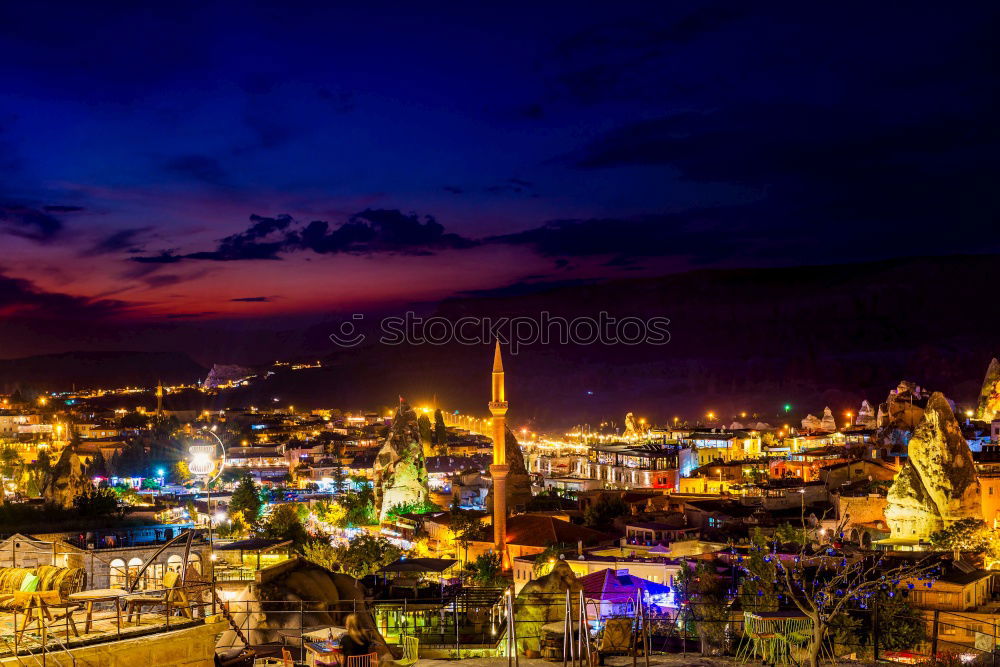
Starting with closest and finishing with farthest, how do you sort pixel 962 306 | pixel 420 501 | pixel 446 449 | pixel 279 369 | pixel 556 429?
pixel 420 501 → pixel 446 449 → pixel 556 429 → pixel 962 306 → pixel 279 369

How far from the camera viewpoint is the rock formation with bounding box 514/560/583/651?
13.5 meters

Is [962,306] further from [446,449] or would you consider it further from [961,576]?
[961,576]

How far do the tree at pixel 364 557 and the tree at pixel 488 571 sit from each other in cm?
197

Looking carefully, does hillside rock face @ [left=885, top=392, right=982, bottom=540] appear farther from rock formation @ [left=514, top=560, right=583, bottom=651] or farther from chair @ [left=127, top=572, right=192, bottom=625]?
chair @ [left=127, top=572, right=192, bottom=625]

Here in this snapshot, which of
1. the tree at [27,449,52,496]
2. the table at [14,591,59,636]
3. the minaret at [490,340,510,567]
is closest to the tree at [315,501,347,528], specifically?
the minaret at [490,340,510,567]

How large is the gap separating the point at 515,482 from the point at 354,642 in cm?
2656

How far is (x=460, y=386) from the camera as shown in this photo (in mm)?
120000

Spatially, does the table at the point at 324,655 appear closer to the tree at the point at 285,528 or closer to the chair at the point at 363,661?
the chair at the point at 363,661

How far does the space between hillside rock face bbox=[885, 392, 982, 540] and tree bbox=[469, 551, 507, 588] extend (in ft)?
31.1

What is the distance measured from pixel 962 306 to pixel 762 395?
3690 cm

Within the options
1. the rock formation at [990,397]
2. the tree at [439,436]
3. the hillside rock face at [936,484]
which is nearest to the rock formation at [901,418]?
the rock formation at [990,397]

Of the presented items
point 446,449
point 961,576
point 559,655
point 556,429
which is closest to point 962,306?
point 556,429

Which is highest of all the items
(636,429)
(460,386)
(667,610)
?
(460,386)

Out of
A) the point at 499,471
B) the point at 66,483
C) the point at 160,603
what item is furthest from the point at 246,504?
the point at 160,603
